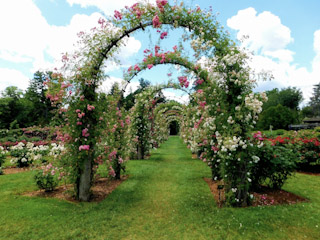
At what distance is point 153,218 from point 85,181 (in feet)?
6.28

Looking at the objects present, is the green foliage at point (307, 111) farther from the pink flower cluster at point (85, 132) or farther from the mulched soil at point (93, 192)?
the pink flower cluster at point (85, 132)

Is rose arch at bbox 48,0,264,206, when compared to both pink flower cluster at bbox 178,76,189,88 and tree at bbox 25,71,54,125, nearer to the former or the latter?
pink flower cluster at bbox 178,76,189,88

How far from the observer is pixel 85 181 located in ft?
16.7

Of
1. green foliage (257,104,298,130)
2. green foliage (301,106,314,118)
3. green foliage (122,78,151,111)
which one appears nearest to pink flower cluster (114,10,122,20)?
green foliage (122,78,151,111)

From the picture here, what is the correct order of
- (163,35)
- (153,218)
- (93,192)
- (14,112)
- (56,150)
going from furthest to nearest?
(14,112), (93,192), (56,150), (163,35), (153,218)

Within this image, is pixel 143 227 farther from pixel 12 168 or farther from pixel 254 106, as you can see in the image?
pixel 12 168

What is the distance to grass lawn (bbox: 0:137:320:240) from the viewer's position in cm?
349

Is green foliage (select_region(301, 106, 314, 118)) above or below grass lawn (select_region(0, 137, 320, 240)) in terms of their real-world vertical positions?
above

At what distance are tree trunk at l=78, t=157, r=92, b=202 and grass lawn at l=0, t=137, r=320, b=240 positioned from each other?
0.32 m

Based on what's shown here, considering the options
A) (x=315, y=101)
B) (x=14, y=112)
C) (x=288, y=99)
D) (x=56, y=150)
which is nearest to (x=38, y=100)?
(x=14, y=112)

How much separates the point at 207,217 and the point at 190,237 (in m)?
0.83

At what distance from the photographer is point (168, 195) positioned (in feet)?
18.2

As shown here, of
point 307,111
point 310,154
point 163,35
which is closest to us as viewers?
point 163,35

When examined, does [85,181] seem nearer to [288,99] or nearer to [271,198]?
[271,198]
